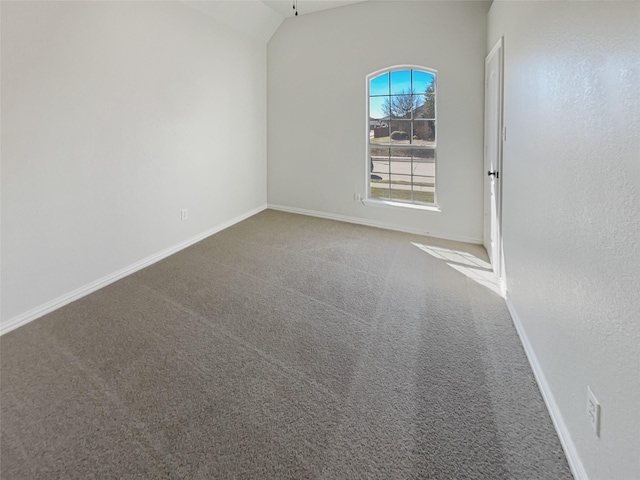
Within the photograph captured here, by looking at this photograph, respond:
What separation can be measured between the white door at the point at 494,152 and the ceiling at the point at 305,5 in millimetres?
2060

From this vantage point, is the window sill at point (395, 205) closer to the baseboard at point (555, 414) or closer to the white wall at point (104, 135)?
the white wall at point (104, 135)

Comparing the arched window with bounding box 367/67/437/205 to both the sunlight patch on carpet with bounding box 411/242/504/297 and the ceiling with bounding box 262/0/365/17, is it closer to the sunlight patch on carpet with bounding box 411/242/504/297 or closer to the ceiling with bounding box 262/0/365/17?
the sunlight patch on carpet with bounding box 411/242/504/297

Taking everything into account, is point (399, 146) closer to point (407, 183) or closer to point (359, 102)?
point (407, 183)

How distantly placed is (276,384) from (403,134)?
3.82 metres

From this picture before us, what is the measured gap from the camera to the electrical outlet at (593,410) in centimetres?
122

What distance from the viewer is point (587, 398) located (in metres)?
1.32

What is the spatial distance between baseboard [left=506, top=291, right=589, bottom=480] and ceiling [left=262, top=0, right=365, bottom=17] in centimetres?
436

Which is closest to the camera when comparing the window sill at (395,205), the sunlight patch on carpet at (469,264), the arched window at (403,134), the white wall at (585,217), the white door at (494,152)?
the white wall at (585,217)

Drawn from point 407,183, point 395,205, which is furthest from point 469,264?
point 407,183

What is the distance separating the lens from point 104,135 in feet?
10.5

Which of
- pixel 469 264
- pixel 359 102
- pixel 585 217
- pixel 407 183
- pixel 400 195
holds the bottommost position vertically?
pixel 469 264

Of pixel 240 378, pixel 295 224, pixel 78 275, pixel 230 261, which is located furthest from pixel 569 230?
pixel 295 224

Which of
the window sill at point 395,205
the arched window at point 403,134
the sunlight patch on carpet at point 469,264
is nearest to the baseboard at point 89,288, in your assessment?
the window sill at point 395,205

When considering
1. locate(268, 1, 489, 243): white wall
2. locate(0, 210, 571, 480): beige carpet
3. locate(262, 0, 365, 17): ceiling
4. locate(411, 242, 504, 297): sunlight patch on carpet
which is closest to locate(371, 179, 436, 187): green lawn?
locate(268, 1, 489, 243): white wall
